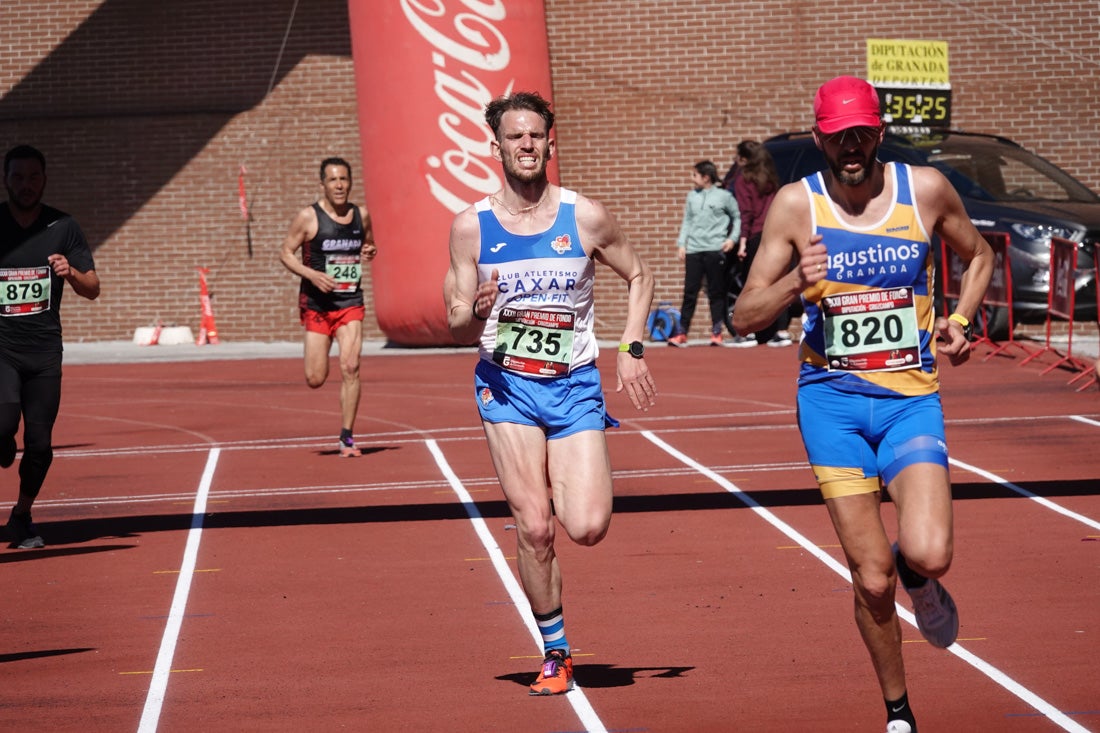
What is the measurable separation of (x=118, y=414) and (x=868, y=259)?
11915 millimetres

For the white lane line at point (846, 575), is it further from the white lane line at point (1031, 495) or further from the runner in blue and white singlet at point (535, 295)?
the runner in blue and white singlet at point (535, 295)

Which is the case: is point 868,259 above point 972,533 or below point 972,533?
above

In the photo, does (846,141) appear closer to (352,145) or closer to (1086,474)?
(1086,474)

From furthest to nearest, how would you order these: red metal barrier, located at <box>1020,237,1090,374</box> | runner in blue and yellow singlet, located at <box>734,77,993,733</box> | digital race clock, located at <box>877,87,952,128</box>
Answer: digital race clock, located at <box>877,87,952,128</box> → red metal barrier, located at <box>1020,237,1090,374</box> → runner in blue and yellow singlet, located at <box>734,77,993,733</box>

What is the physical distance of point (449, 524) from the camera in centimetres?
984

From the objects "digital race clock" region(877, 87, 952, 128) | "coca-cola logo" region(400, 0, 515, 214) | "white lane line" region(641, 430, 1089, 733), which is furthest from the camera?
"digital race clock" region(877, 87, 952, 128)

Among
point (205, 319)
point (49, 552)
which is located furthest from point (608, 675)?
point (205, 319)

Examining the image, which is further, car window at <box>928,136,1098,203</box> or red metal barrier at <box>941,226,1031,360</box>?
car window at <box>928,136,1098,203</box>

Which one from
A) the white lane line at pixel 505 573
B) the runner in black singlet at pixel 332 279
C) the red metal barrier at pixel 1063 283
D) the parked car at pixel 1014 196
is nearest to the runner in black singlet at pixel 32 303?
the white lane line at pixel 505 573

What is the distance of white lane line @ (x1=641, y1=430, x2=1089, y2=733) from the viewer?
5.65 m

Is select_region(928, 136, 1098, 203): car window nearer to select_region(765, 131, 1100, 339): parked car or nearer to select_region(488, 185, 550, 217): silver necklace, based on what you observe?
select_region(765, 131, 1100, 339): parked car

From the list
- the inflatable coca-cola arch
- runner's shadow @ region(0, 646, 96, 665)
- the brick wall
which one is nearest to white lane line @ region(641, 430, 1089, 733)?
runner's shadow @ region(0, 646, 96, 665)

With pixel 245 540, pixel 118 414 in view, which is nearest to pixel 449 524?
pixel 245 540

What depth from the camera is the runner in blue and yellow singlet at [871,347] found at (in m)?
5.30
